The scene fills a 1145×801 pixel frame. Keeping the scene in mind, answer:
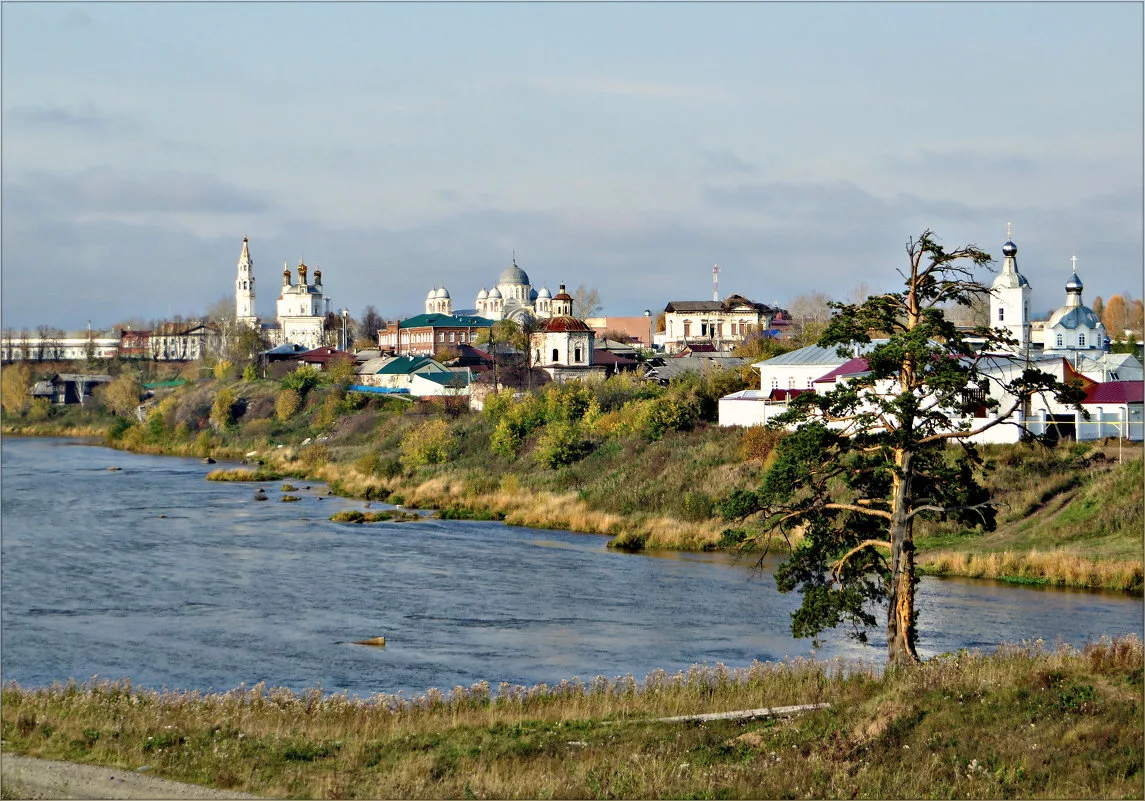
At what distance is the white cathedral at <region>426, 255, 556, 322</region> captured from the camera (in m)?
111

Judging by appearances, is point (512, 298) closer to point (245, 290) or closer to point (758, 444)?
point (245, 290)

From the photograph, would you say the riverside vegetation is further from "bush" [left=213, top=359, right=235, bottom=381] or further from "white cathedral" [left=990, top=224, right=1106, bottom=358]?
"white cathedral" [left=990, top=224, right=1106, bottom=358]

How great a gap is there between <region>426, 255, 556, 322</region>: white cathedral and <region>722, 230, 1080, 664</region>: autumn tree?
93281 millimetres

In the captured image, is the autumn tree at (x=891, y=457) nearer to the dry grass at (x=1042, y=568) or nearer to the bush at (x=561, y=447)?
the dry grass at (x=1042, y=568)

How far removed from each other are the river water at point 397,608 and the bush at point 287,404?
30.1m

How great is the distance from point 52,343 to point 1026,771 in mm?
137467

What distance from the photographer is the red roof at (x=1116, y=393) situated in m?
35.1

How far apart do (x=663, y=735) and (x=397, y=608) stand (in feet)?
38.0

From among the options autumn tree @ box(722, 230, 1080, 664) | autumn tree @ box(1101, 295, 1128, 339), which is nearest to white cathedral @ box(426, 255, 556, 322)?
autumn tree @ box(1101, 295, 1128, 339)

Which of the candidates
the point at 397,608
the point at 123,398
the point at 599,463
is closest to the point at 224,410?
the point at 123,398

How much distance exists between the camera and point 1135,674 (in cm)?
1354

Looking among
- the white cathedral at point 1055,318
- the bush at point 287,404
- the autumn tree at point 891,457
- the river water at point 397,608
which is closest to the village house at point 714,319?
the bush at point 287,404

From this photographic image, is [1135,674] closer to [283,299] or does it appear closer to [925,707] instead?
[925,707]

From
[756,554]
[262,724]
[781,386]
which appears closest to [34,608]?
[262,724]
